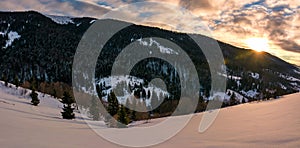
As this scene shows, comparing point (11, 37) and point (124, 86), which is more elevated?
point (11, 37)

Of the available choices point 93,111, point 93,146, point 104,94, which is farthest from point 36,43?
point 93,146

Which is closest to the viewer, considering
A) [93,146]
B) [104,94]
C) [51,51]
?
[93,146]

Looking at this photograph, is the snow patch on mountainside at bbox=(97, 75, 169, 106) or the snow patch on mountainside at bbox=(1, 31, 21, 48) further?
the snow patch on mountainside at bbox=(1, 31, 21, 48)

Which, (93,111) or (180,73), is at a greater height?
(180,73)

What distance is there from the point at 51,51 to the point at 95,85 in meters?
47.8

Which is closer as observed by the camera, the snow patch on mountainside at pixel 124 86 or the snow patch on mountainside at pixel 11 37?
the snow patch on mountainside at pixel 124 86

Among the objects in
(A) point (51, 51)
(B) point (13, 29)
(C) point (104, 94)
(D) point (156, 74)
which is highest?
(B) point (13, 29)

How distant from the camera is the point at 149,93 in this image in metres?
130

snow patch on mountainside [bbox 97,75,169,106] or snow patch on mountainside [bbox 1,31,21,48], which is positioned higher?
snow patch on mountainside [bbox 1,31,21,48]

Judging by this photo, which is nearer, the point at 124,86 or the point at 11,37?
the point at 124,86

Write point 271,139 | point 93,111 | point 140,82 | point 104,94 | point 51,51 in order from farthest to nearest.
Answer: point 51,51
point 140,82
point 104,94
point 93,111
point 271,139

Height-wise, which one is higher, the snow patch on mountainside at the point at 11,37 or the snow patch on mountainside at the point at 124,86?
the snow patch on mountainside at the point at 11,37

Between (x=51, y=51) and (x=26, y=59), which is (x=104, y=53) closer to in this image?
(x=51, y=51)

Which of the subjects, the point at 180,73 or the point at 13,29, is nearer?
the point at 180,73
